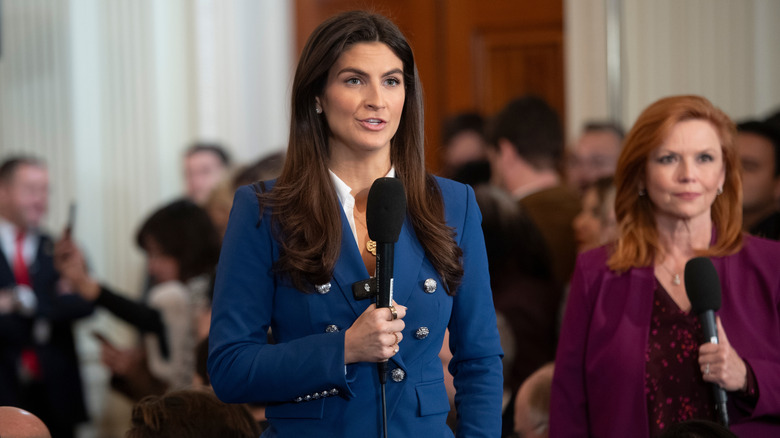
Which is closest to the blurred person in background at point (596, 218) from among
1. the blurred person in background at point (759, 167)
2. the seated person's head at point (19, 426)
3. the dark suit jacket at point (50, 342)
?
the blurred person in background at point (759, 167)

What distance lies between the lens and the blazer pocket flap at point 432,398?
1925 millimetres

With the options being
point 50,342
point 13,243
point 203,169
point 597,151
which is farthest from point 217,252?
point 597,151

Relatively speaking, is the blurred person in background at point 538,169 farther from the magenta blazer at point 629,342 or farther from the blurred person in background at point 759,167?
the magenta blazer at point 629,342

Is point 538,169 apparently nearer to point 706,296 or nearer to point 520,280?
point 520,280

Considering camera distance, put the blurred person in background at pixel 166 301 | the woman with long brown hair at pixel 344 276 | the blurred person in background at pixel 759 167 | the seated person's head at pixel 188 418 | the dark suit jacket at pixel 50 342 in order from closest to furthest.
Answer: the woman with long brown hair at pixel 344 276 → the seated person's head at pixel 188 418 → the blurred person in background at pixel 759 167 → the blurred person in background at pixel 166 301 → the dark suit jacket at pixel 50 342

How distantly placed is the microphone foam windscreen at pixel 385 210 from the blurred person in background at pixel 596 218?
7.04ft

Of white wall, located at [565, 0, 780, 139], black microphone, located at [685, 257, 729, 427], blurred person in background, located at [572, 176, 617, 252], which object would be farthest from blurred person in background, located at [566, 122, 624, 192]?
black microphone, located at [685, 257, 729, 427]

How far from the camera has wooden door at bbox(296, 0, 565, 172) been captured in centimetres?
741

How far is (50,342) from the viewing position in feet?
17.9

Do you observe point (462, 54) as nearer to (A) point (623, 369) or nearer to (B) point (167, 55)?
(B) point (167, 55)

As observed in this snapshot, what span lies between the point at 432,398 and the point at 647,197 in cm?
115

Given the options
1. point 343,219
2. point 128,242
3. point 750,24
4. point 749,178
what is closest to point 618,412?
point 343,219

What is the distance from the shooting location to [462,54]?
299 inches

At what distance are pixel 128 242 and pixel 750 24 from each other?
453cm
